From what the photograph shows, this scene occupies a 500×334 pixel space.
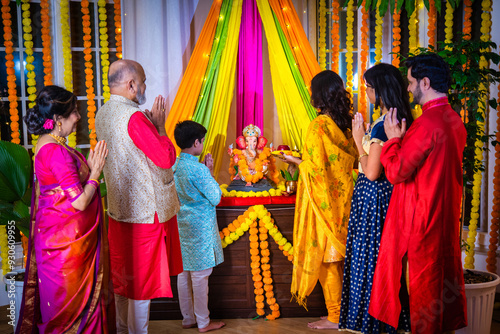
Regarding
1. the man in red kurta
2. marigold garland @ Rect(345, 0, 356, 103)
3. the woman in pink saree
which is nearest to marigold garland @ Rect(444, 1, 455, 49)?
marigold garland @ Rect(345, 0, 356, 103)

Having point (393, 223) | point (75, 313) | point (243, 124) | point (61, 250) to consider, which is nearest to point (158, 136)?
point (61, 250)

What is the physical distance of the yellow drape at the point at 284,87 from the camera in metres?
3.51

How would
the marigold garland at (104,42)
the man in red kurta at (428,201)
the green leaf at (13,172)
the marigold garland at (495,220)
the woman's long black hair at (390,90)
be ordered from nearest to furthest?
the man in red kurta at (428,201), the woman's long black hair at (390,90), the green leaf at (13,172), the marigold garland at (495,220), the marigold garland at (104,42)

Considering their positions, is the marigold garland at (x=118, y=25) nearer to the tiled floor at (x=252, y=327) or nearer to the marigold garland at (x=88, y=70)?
the marigold garland at (x=88, y=70)

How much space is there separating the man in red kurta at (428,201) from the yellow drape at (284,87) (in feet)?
4.64

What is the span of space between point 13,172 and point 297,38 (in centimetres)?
217

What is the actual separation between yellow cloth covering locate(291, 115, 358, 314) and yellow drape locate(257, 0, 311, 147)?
1.92ft

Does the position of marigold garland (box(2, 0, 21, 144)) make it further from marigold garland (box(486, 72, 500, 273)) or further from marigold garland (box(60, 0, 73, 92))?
marigold garland (box(486, 72, 500, 273))

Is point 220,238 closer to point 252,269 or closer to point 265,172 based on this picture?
point 252,269

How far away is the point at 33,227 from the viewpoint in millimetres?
2234

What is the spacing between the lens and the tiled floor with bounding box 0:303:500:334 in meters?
3.10

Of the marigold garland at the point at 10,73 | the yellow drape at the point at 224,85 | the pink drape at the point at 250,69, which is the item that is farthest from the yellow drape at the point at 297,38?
the marigold garland at the point at 10,73

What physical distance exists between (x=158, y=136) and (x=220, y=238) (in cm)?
110

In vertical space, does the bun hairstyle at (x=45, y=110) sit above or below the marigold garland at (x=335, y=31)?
below
